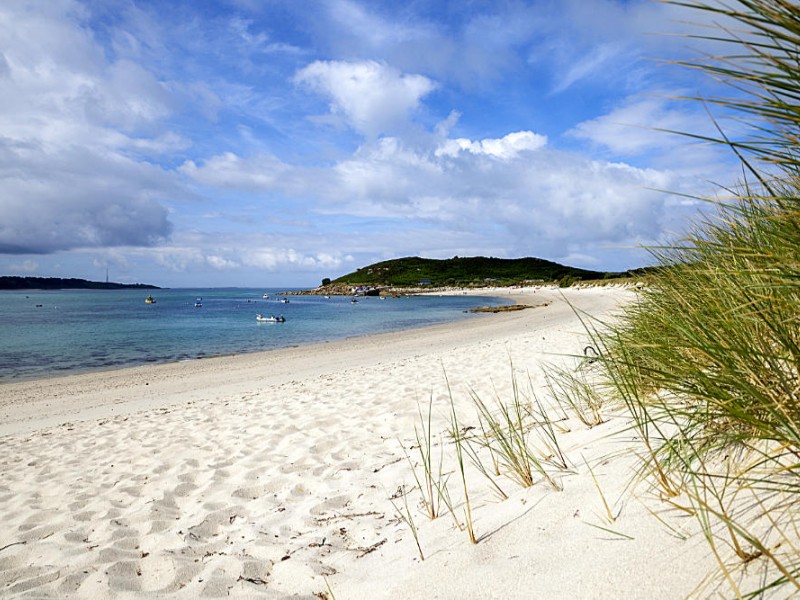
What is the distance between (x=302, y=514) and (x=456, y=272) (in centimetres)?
11866

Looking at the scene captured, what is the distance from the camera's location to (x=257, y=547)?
2.75m

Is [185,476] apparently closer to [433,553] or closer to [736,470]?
[433,553]

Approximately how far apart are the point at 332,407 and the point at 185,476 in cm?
248

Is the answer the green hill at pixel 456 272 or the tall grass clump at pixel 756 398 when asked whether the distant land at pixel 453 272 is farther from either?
the tall grass clump at pixel 756 398

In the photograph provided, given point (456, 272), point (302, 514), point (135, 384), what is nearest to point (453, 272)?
point (456, 272)

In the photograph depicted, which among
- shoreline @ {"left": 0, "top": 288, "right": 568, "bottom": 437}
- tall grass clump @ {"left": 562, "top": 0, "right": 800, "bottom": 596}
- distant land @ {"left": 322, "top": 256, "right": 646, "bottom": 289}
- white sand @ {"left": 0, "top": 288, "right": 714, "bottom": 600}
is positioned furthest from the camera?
distant land @ {"left": 322, "top": 256, "right": 646, "bottom": 289}

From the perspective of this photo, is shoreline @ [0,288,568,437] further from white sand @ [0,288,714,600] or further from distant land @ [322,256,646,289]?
distant land @ [322,256,646,289]

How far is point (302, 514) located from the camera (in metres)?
3.18

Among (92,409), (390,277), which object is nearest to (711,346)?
(92,409)

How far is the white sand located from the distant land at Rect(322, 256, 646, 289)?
313 ft

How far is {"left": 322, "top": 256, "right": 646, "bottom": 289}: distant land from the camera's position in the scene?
108m

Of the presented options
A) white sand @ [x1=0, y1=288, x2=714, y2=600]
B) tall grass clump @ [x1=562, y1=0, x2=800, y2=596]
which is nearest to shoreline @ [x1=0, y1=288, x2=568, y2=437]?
white sand @ [x1=0, y1=288, x2=714, y2=600]

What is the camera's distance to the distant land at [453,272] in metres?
108

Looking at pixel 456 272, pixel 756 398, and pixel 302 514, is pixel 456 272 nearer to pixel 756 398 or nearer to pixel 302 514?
pixel 302 514
